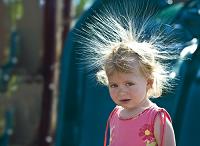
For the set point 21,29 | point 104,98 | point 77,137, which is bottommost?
point 77,137

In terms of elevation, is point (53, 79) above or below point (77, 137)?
above

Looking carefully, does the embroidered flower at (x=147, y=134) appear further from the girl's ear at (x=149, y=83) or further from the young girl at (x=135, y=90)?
the girl's ear at (x=149, y=83)

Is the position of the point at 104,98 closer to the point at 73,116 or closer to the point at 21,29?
the point at 73,116

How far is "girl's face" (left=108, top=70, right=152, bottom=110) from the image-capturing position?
5.82 feet

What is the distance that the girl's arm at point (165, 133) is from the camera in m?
1.72

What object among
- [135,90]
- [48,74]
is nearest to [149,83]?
[135,90]

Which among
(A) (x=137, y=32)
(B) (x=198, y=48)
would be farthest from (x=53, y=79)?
(A) (x=137, y=32)

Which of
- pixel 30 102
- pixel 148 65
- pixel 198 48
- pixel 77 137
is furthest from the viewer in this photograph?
pixel 30 102

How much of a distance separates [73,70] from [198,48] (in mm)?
1088

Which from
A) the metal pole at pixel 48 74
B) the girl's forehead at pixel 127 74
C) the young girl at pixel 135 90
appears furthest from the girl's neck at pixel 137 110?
the metal pole at pixel 48 74

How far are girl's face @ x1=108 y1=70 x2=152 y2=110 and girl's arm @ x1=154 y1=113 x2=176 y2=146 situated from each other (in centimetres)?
9

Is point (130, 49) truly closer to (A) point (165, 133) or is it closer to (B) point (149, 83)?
(B) point (149, 83)

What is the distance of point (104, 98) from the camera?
310cm

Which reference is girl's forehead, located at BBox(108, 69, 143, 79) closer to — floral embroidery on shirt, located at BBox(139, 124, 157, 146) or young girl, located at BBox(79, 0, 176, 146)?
young girl, located at BBox(79, 0, 176, 146)
